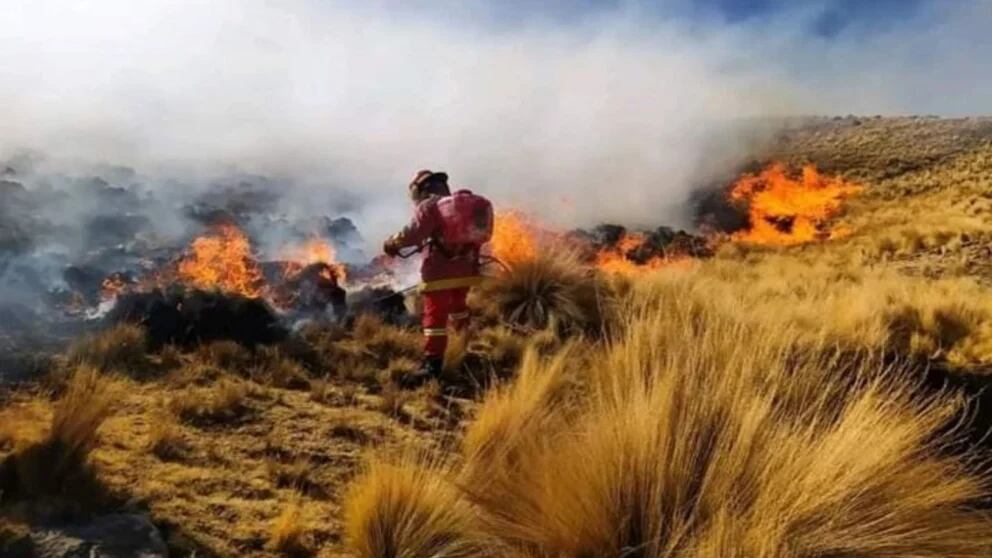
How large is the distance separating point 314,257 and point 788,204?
965 inches

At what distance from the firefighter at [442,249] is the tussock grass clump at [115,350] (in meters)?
2.08

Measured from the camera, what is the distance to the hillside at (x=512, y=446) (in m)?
3.02

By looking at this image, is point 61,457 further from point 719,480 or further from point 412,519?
point 719,480

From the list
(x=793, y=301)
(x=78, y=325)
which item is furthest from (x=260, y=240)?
(x=793, y=301)

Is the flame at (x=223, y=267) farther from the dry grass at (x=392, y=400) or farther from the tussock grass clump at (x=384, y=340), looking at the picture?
the dry grass at (x=392, y=400)

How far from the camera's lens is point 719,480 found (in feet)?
9.93

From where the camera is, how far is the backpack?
724cm

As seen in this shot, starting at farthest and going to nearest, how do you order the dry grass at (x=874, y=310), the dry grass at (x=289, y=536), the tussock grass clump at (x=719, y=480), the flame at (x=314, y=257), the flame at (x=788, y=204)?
1. the flame at (x=788, y=204)
2. the flame at (x=314, y=257)
3. the dry grass at (x=874, y=310)
4. the dry grass at (x=289, y=536)
5. the tussock grass clump at (x=719, y=480)

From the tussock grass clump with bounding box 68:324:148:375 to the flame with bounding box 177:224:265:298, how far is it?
243 centimetres

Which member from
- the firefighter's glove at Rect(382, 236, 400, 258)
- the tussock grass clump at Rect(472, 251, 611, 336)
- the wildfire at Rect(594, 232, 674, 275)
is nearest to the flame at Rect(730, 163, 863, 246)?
the wildfire at Rect(594, 232, 674, 275)

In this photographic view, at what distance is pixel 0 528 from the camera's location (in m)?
3.40

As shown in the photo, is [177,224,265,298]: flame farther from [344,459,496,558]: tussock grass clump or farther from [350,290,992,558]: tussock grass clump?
[350,290,992,558]: tussock grass clump

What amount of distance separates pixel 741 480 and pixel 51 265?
33.1 feet

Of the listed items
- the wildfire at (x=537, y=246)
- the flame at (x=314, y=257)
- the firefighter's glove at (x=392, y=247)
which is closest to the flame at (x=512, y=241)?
the wildfire at (x=537, y=246)
